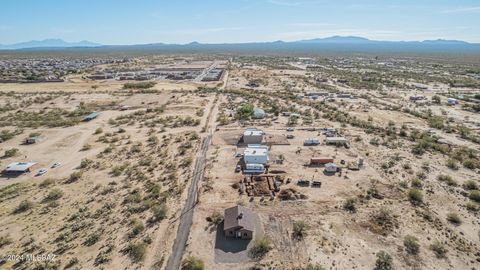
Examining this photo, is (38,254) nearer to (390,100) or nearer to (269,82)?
(390,100)

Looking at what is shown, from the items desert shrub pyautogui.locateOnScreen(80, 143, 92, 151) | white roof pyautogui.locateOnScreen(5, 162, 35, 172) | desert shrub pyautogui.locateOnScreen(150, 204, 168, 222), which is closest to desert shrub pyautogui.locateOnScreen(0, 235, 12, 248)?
desert shrub pyautogui.locateOnScreen(150, 204, 168, 222)

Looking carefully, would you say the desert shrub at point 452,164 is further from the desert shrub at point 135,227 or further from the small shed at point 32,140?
the small shed at point 32,140

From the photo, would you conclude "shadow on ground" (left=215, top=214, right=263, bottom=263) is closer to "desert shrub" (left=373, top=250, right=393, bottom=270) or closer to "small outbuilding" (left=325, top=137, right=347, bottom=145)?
"desert shrub" (left=373, top=250, right=393, bottom=270)

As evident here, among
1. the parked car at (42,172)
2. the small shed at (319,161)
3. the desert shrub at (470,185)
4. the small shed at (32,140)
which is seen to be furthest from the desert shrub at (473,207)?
the small shed at (32,140)

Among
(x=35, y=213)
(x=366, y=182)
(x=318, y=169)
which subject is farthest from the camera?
(x=318, y=169)

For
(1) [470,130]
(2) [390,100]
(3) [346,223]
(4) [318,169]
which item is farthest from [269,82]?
(3) [346,223]

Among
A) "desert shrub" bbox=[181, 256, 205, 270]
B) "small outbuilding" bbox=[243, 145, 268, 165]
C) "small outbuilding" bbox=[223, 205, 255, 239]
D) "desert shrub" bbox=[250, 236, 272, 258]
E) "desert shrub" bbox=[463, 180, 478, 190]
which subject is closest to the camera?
"desert shrub" bbox=[181, 256, 205, 270]
